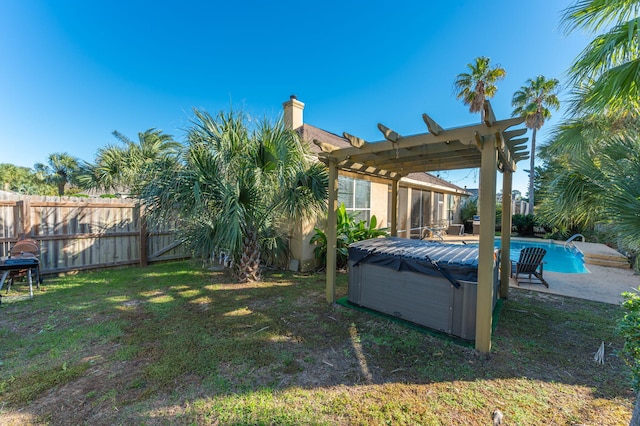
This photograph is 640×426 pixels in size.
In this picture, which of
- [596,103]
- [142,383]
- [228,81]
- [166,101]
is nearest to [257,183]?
[142,383]

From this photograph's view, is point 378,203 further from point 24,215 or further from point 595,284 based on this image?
point 24,215

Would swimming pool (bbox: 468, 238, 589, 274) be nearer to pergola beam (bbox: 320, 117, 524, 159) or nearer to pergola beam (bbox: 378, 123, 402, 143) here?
pergola beam (bbox: 320, 117, 524, 159)

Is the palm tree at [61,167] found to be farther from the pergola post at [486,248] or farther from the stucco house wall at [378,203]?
the pergola post at [486,248]

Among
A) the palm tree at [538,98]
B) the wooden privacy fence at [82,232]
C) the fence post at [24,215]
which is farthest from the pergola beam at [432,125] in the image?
the palm tree at [538,98]

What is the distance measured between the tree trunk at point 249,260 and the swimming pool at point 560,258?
780 cm

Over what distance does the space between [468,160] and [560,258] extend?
10342 mm

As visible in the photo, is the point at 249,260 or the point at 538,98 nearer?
the point at 249,260

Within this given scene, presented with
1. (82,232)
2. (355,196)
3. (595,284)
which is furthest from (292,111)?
(595,284)

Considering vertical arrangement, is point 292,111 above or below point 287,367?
above

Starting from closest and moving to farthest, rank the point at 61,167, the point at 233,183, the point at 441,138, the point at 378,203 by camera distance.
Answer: the point at 441,138 → the point at 233,183 → the point at 378,203 → the point at 61,167

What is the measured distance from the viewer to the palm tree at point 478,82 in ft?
51.1

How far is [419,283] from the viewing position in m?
4.11

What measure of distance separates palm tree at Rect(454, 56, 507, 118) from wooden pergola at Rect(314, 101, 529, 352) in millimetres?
13348

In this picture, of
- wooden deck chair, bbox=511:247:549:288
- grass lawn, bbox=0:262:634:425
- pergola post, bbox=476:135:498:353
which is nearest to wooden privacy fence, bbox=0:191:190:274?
grass lawn, bbox=0:262:634:425
